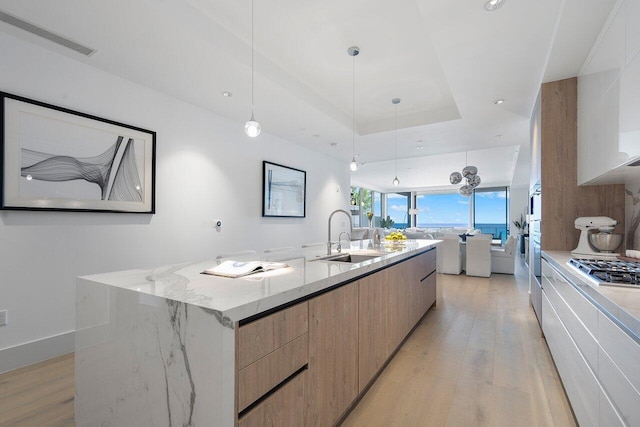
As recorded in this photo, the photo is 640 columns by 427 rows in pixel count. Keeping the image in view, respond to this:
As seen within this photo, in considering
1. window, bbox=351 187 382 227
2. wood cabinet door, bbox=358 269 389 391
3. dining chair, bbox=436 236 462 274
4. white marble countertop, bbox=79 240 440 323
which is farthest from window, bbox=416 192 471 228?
white marble countertop, bbox=79 240 440 323

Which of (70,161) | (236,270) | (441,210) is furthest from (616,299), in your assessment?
(441,210)

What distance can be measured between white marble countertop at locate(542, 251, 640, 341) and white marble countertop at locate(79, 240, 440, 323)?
3.48ft

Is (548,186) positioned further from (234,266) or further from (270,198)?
(270,198)

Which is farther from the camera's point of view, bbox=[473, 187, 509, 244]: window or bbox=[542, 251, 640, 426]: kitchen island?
bbox=[473, 187, 509, 244]: window

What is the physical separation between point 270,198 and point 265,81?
1995 mm

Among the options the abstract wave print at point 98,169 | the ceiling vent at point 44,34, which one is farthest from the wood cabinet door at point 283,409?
the ceiling vent at point 44,34

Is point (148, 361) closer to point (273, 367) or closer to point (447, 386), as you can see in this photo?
point (273, 367)

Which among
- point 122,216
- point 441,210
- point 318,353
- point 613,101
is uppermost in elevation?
point 613,101

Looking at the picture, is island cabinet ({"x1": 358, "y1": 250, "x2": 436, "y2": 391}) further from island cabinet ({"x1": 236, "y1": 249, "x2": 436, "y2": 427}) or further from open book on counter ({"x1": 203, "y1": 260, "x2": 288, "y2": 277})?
open book on counter ({"x1": 203, "y1": 260, "x2": 288, "y2": 277})

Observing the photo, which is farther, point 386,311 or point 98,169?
point 98,169

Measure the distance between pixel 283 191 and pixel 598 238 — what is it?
3.78 m

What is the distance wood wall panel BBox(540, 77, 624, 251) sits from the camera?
280 centimetres

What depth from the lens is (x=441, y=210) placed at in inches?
541

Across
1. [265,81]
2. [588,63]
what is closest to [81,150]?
[265,81]
